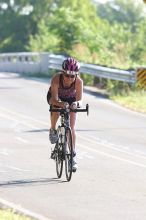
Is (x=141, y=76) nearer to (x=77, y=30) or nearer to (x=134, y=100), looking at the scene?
(x=134, y=100)

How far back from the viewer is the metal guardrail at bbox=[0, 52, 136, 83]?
2878 centimetres

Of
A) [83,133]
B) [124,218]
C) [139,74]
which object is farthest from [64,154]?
[139,74]

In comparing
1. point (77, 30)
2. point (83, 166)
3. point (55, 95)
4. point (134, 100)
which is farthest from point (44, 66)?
point (55, 95)

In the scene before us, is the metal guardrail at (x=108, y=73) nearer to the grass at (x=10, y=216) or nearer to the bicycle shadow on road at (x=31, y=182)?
the bicycle shadow on road at (x=31, y=182)

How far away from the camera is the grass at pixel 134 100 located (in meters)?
24.8

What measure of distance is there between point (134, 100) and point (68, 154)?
44.5 feet

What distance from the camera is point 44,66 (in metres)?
38.7

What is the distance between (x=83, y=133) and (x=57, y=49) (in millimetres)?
24060

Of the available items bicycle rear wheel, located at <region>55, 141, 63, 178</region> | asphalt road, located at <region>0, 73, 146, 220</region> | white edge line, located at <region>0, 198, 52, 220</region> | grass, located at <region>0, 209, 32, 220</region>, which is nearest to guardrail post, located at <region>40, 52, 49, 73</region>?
asphalt road, located at <region>0, 73, 146, 220</region>

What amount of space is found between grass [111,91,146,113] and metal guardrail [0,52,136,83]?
793 mm

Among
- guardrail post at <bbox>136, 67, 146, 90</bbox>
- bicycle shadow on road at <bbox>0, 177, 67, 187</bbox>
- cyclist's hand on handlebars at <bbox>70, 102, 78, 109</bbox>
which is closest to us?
bicycle shadow on road at <bbox>0, 177, 67, 187</bbox>

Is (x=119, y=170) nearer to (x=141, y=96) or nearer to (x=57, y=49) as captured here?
(x=141, y=96)

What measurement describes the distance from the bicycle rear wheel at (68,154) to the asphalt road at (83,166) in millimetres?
217

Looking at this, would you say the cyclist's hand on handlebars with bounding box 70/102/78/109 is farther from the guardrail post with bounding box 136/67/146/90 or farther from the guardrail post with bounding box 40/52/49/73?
the guardrail post with bounding box 40/52/49/73
